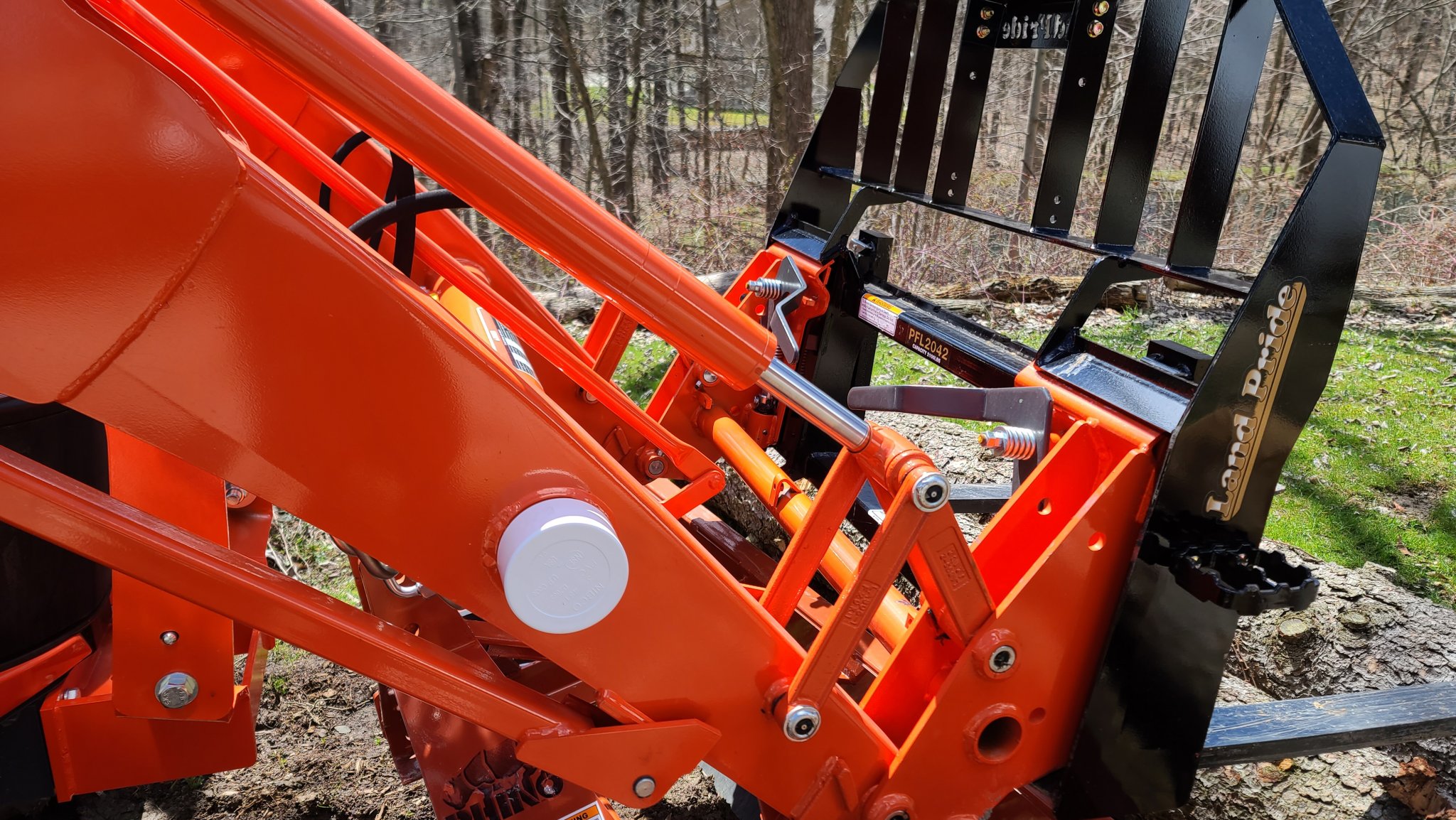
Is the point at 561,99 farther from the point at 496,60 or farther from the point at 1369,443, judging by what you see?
the point at 1369,443

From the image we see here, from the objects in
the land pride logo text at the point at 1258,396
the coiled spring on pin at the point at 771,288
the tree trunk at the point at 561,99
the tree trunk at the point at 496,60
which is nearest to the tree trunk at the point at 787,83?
the tree trunk at the point at 561,99

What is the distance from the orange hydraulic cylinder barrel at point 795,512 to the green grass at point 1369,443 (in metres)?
2.23

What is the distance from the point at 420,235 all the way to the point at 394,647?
1.10 m

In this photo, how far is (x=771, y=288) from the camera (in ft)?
10.6

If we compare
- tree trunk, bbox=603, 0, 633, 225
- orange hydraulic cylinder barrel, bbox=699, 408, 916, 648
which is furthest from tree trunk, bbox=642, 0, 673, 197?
orange hydraulic cylinder barrel, bbox=699, 408, 916, 648

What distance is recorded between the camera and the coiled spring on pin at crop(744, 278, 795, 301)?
3232 millimetres

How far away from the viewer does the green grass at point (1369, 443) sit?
4.42 meters

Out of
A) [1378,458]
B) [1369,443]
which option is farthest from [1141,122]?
[1369,443]

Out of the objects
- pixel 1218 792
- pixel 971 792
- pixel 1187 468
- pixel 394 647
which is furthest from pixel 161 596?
pixel 1218 792

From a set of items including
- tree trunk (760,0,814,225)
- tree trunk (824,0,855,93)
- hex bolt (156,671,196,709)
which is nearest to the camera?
hex bolt (156,671,196,709)

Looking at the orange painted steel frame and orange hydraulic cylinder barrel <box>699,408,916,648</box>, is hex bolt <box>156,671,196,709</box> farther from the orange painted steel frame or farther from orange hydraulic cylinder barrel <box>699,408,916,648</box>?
orange hydraulic cylinder barrel <box>699,408,916,648</box>

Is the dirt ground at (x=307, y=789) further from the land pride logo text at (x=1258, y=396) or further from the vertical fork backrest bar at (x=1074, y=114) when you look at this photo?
the vertical fork backrest bar at (x=1074, y=114)

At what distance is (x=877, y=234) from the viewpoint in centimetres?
319

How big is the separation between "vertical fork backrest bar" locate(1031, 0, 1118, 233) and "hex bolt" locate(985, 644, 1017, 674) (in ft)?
3.75
